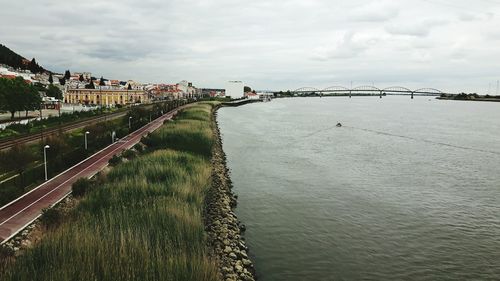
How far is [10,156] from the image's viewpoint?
23797 millimetres

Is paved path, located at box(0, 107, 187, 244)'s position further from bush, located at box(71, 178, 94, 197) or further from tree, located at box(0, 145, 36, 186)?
tree, located at box(0, 145, 36, 186)

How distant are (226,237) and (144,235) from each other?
211 inches

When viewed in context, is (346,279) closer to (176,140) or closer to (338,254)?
(338,254)

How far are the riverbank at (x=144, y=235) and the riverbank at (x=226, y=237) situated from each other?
36 millimetres

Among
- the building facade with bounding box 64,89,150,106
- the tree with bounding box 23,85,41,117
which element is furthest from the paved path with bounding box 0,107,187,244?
the building facade with bounding box 64,89,150,106

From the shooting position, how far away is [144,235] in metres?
11.7

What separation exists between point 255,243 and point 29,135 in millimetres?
37798

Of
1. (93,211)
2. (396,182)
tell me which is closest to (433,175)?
(396,182)

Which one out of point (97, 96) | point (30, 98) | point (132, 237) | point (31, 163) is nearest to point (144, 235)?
point (132, 237)

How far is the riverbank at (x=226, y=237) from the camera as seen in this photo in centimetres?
1362

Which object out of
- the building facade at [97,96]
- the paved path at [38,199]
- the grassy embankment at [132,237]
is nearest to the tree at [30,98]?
the paved path at [38,199]

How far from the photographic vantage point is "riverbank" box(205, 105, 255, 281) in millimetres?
13625

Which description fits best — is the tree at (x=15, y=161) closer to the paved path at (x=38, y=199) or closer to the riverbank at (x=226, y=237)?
the paved path at (x=38, y=199)

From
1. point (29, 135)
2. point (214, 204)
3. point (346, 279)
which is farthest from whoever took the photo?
point (29, 135)
